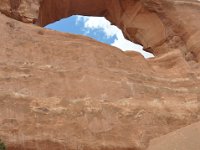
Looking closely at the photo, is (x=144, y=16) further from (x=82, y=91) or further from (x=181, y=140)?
(x=181, y=140)

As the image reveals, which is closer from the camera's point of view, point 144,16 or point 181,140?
point 181,140

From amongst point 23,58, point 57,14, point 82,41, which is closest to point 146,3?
point 57,14

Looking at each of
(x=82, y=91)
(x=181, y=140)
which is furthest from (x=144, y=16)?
(x=181, y=140)

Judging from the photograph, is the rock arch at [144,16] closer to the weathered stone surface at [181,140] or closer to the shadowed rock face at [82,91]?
the shadowed rock face at [82,91]

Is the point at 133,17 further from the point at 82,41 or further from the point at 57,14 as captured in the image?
the point at 82,41

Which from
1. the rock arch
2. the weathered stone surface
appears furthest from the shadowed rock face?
the weathered stone surface

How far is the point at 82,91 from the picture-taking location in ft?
22.5

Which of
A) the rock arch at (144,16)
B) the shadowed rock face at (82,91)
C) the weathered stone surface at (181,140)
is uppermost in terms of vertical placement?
the weathered stone surface at (181,140)

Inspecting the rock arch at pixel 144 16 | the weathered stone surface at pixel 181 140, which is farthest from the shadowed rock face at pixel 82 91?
the weathered stone surface at pixel 181 140

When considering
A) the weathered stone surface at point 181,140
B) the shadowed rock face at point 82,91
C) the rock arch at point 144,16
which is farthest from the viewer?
the rock arch at point 144,16

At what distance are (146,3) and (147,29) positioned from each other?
2.16 ft

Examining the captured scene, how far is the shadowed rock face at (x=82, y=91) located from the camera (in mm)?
6141

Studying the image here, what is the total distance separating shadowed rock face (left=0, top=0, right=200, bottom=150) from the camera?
6.14m

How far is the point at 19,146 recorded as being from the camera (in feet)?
19.0
